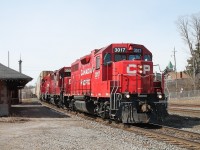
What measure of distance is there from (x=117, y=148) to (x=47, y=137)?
3266 millimetres

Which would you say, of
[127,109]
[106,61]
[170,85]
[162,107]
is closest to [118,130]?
[127,109]

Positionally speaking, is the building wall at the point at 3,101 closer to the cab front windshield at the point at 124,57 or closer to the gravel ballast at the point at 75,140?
the gravel ballast at the point at 75,140

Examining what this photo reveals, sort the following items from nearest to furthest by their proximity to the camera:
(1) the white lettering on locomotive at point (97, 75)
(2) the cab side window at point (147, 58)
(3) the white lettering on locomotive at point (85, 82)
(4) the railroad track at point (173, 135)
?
(4) the railroad track at point (173, 135)
(2) the cab side window at point (147, 58)
(1) the white lettering on locomotive at point (97, 75)
(3) the white lettering on locomotive at point (85, 82)

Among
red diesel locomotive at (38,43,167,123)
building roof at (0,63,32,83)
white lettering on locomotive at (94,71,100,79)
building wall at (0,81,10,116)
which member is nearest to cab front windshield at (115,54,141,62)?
red diesel locomotive at (38,43,167,123)

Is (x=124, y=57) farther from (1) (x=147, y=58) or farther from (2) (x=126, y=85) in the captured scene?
(2) (x=126, y=85)

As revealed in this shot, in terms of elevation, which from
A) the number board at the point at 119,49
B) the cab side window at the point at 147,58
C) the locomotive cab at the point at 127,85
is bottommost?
the locomotive cab at the point at 127,85

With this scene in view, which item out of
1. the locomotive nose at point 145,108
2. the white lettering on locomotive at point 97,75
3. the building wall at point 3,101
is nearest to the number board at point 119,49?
the white lettering on locomotive at point 97,75

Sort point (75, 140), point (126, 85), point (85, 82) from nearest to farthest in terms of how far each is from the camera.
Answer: point (75, 140), point (126, 85), point (85, 82)

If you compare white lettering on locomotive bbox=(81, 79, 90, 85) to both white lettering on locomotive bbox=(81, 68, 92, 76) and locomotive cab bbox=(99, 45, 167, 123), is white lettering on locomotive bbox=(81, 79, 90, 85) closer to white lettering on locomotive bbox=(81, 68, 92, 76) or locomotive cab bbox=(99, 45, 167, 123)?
white lettering on locomotive bbox=(81, 68, 92, 76)

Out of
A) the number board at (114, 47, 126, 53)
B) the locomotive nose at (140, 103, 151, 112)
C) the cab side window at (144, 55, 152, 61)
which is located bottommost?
the locomotive nose at (140, 103, 151, 112)

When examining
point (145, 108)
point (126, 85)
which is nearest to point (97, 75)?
point (126, 85)

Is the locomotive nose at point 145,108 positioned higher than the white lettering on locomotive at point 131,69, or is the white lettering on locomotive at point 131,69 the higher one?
the white lettering on locomotive at point 131,69

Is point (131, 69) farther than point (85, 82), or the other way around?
point (85, 82)

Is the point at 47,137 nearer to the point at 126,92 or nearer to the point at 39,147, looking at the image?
the point at 39,147
